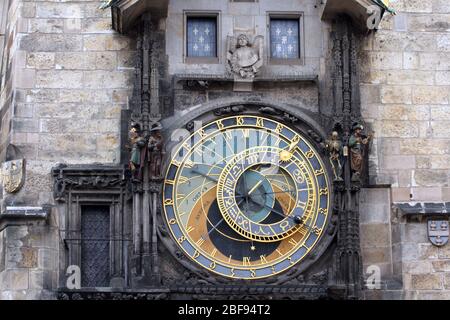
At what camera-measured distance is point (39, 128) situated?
73.2ft

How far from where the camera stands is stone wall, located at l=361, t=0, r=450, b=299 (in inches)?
870

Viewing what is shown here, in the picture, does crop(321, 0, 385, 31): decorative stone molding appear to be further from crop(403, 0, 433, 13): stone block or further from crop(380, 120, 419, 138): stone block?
crop(380, 120, 419, 138): stone block

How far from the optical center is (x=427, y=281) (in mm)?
22031

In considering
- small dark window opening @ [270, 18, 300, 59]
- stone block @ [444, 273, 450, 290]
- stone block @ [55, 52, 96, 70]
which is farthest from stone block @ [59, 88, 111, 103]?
stone block @ [444, 273, 450, 290]

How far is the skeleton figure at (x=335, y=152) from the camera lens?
22.1 metres

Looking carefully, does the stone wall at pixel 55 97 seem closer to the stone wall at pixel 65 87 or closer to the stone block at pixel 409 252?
the stone wall at pixel 65 87

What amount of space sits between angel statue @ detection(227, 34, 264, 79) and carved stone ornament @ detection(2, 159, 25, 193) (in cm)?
284

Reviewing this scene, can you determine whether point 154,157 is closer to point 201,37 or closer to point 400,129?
point 201,37

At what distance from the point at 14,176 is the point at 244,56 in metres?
3.17

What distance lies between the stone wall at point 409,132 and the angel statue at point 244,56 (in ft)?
4.36

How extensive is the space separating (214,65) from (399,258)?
3274mm

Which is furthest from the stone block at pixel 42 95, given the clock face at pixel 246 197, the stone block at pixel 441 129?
the stone block at pixel 441 129

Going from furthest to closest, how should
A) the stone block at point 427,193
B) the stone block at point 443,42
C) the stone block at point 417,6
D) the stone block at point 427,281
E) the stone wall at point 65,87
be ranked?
the stone block at point 417,6 → the stone block at point 443,42 → the stone block at point 427,193 → the stone wall at point 65,87 → the stone block at point 427,281
